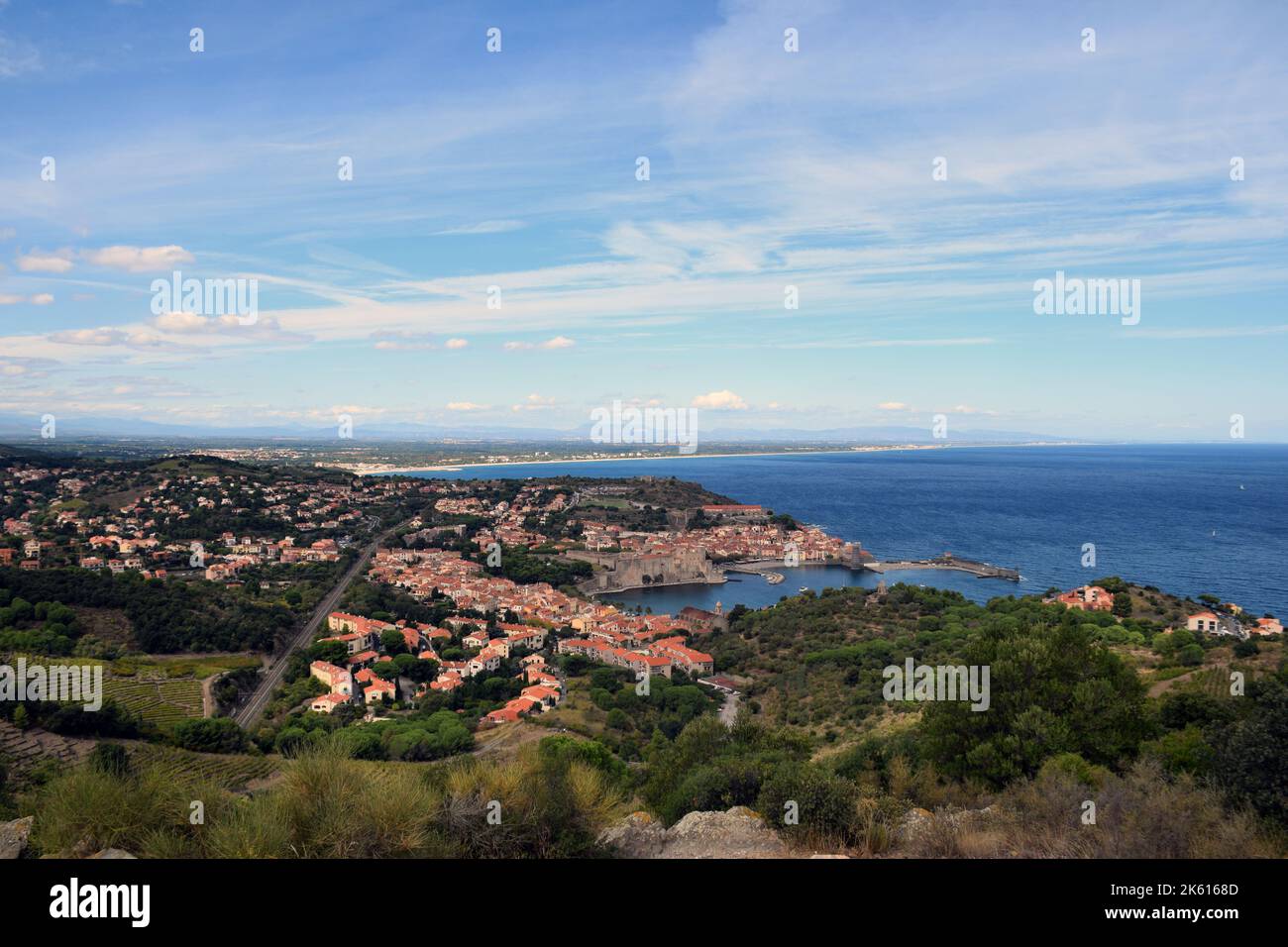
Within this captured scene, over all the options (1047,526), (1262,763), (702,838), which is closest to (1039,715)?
(1262,763)

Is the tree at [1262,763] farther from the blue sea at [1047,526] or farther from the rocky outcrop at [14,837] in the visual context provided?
the blue sea at [1047,526]

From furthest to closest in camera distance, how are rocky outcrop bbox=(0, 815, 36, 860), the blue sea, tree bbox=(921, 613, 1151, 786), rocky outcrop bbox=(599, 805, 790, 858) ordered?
the blue sea < tree bbox=(921, 613, 1151, 786) < rocky outcrop bbox=(599, 805, 790, 858) < rocky outcrop bbox=(0, 815, 36, 860)

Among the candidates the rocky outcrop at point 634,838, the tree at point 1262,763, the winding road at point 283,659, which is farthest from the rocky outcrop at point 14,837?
the winding road at point 283,659

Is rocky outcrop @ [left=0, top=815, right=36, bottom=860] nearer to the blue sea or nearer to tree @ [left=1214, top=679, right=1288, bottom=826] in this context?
tree @ [left=1214, top=679, right=1288, bottom=826]

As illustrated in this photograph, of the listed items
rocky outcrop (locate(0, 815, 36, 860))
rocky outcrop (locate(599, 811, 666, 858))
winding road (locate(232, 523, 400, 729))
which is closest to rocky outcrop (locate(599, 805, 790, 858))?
rocky outcrop (locate(599, 811, 666, 858))

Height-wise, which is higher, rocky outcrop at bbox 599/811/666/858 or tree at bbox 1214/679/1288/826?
tree at bbox 1214/679/1288/826

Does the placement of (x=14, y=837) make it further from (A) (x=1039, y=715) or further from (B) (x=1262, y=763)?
(A) (x=1039, y=715)
